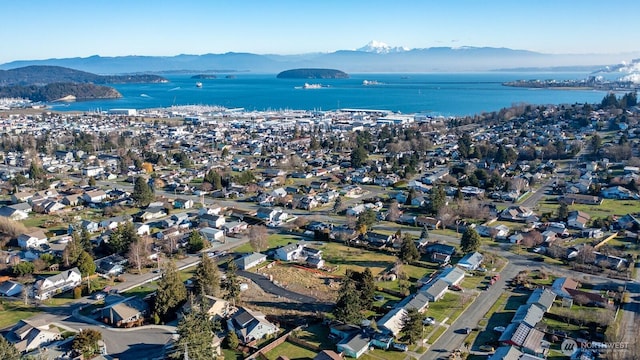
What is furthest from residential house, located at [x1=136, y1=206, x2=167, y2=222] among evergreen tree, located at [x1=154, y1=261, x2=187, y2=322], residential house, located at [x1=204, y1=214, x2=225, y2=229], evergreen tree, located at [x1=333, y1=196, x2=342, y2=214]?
evergreen tree, located at [x1=154, y1=261, x2=187, y2=322]

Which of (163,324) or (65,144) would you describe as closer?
(163,324)

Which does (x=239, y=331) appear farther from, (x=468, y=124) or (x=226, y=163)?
(x=468, y=124)

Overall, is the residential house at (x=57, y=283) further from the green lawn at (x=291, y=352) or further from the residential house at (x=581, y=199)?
the residential house at (x=581, y=199)

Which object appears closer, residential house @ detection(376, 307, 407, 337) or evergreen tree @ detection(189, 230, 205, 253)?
residential house @ detection(376, 307, 407, 337)

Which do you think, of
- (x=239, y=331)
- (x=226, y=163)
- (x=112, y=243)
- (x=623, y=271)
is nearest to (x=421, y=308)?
(x=239, y=331)

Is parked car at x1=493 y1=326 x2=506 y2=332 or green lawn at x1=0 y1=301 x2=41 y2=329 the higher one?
parked car at x1=493 y1=326 x2=506 y2=332

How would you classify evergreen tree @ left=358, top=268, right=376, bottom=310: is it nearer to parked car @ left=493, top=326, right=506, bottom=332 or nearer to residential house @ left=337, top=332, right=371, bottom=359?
residential house @ left=337, top=332, right=371, bottom=359

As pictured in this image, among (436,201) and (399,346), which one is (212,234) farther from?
(399,346)

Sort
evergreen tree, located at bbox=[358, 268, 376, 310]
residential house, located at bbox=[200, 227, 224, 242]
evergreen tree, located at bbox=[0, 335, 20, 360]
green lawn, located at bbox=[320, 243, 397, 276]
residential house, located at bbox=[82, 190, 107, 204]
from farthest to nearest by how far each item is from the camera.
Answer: residential house, located at bbox=[82, 190, 107, 204] → residential house, located at bbox=[200, 227, 224, 242] → green lawn, located at bbox=[320, 243, 397, 276] → evergreen tree, located at bbox=[358, 268, 376, 310] → evergreen tree, located at bbox=[0, 335, 20, 360]

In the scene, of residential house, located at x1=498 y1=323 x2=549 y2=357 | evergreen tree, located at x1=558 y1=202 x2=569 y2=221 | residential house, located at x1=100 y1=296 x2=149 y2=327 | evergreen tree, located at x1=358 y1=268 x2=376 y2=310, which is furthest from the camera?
evergreen tree, located at x1=558 y1=202 x2=569 y2=221
